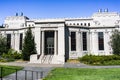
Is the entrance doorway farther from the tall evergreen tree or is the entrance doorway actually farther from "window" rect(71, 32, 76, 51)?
"window" rect(71, 32, 76, 51)

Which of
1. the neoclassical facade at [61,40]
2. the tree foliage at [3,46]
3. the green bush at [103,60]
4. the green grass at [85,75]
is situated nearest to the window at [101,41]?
the neoclassical facade at [61,40]

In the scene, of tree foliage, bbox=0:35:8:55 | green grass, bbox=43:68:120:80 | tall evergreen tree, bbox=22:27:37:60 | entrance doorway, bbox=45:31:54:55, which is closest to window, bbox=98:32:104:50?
entrance doorway, bbox=45:31:54:55

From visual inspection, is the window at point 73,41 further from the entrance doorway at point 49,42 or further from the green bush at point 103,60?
the green bush at point 103,60

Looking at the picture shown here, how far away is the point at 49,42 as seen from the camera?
174 ft

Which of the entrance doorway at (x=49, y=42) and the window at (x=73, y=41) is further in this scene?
the window at (x=73, y=41)

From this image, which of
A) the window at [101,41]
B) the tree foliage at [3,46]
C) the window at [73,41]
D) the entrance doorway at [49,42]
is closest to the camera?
the entrance doorway at [49,42]

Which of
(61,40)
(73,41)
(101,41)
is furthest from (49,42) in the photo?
(101,41)

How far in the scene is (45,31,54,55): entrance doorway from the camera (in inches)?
2078

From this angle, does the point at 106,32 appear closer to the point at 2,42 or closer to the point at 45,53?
the point at 45,53

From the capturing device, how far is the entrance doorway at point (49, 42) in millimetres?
52781

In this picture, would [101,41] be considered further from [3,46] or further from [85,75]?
[85,75]

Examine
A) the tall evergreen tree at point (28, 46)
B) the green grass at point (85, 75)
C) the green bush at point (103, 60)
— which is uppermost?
the tall evergreen tree at point (28, 46)

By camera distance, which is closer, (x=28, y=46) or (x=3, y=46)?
(x=28, y=46)

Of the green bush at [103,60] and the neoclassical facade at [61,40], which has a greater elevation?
the neoclassical facade at [61,40]
